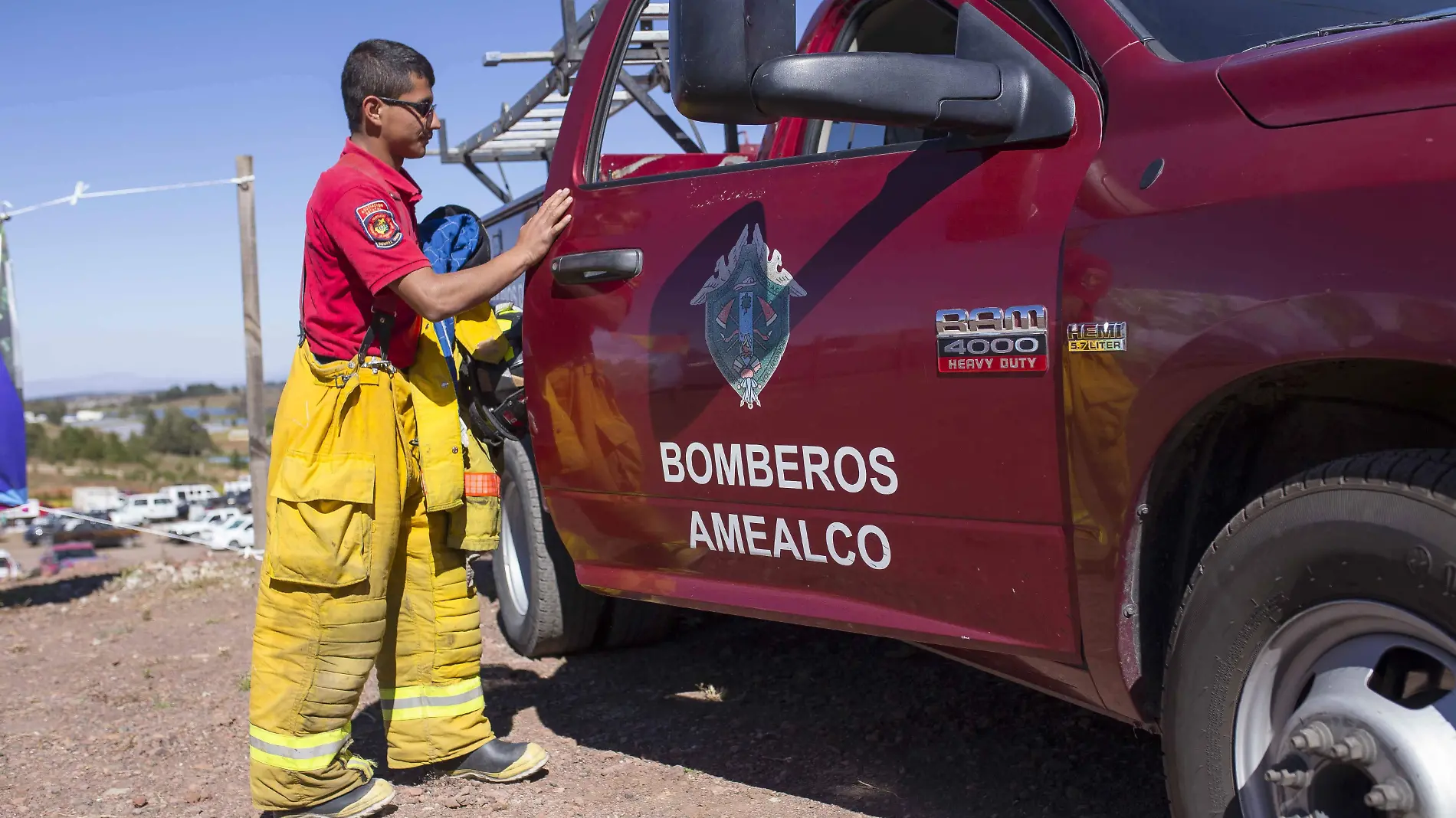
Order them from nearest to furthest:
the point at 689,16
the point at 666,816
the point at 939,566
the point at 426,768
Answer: the point at 689,16 < the point at 939,566 < the point at 666,816 < the point at 426,768

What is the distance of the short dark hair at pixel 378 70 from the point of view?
3.22 meters

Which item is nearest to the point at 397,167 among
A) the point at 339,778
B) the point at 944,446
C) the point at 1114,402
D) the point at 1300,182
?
the point at 339,778

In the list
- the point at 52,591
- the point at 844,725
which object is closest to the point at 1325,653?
the point at 844,725

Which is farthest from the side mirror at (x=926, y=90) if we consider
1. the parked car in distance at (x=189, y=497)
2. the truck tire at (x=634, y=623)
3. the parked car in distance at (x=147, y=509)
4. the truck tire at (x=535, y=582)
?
the parked car in distance at (x=189, y=497)

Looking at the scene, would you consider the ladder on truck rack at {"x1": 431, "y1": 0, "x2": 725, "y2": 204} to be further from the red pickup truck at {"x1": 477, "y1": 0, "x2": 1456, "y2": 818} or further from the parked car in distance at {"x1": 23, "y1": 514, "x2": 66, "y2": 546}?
the parked car in distance at {"x1": 23, "y1": 514, "x2": 66, "y2": 546}

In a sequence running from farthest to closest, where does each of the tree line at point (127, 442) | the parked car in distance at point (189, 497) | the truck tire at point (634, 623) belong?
the tree line at point (127, 442)
the parked car in distance at point (189, 497)
the truck tire at point (634, 623)

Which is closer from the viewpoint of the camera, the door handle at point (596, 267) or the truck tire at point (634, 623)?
the door handle at point (596, 267)

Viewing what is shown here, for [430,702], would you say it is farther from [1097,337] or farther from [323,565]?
[1097,337]

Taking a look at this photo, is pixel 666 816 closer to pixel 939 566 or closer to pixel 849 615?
pixel 849 615

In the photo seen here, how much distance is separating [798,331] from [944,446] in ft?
1.38

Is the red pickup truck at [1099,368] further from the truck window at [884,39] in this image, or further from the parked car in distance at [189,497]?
the parked car in distance at [189,497]

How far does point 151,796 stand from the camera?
3.56 meters

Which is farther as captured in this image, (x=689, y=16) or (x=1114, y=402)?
(x=689, y=16)

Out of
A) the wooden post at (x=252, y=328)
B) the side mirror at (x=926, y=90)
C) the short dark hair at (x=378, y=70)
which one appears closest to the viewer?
the side mirror at (x=926, y=90)
